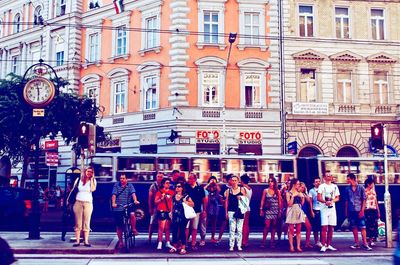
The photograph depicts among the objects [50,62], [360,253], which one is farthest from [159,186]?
[50,62]

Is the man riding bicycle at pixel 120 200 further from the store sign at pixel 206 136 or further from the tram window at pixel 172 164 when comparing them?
the store sign at pixel 206 136

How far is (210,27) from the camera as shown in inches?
1166

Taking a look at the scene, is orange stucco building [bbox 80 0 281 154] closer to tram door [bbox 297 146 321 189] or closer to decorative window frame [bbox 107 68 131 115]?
decorative window frame [bbox 107 68 131 115]

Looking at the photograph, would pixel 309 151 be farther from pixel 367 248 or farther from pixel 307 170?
pixel 367 248

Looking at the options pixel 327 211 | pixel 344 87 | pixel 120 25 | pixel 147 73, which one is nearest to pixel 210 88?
pixel 147 73

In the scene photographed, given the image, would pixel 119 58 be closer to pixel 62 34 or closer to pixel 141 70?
pixel 141 70

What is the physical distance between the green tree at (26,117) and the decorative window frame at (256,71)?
376 inches

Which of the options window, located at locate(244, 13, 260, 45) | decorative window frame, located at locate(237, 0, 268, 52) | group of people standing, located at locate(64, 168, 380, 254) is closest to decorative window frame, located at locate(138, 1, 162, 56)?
decorative window frame, located at locate(237, 0, 268, 52)

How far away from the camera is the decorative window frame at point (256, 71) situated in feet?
95.6

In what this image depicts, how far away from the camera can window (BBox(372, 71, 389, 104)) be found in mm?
30188

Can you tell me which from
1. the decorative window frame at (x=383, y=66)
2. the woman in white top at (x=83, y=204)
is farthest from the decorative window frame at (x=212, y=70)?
the woman in white top at (x=83, y=204)

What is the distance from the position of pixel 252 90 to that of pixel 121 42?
10.0m

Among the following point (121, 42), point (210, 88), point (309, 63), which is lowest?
point (210, 88)

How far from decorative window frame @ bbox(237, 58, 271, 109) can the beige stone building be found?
4.44ft
